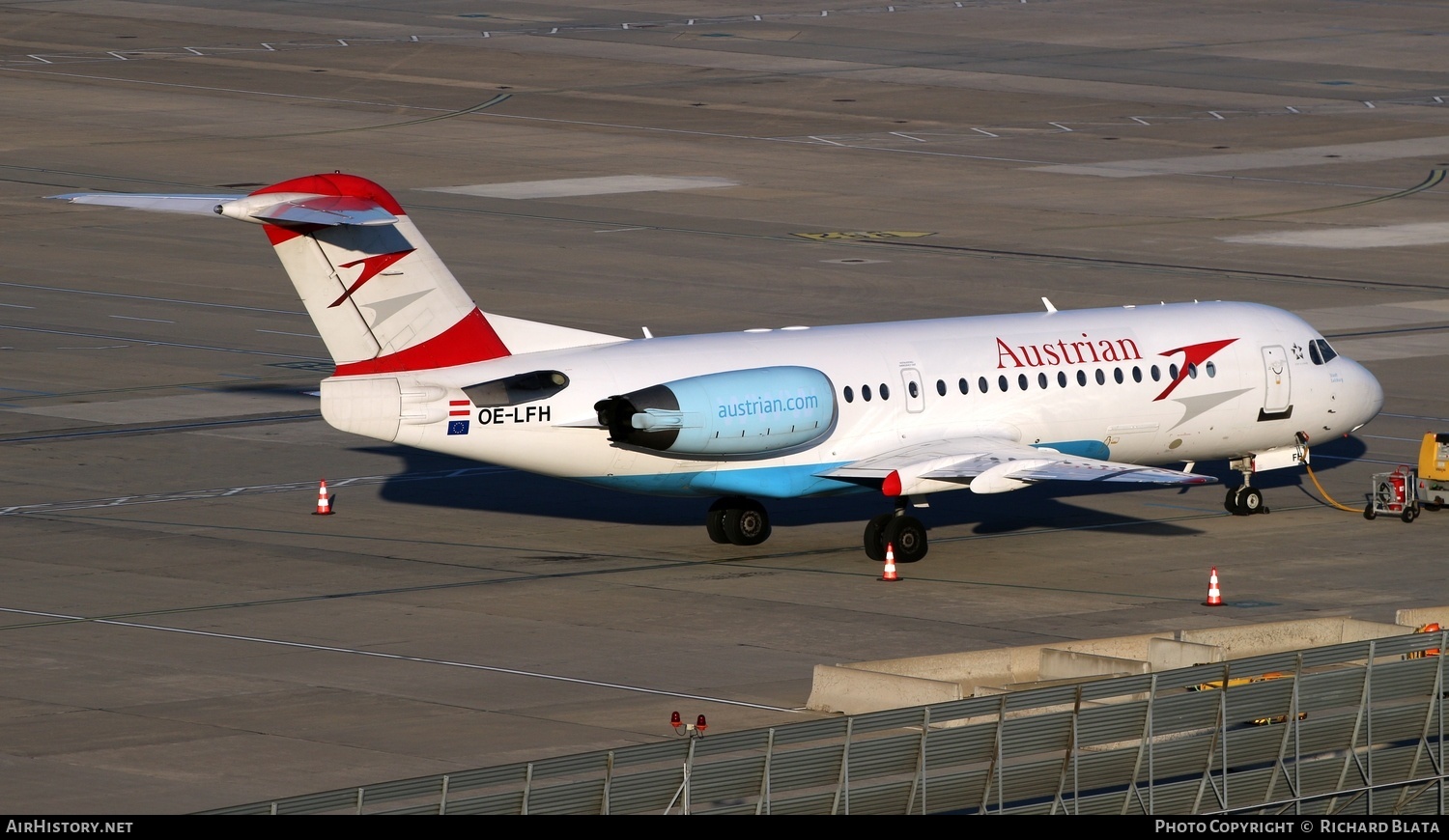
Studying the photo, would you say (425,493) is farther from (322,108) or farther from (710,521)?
(322,108)

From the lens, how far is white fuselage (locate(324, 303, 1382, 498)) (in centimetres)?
3172

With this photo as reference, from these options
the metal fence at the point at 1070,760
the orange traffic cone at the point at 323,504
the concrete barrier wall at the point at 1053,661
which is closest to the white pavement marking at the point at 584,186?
the orange traffic cone at the point at 323,504

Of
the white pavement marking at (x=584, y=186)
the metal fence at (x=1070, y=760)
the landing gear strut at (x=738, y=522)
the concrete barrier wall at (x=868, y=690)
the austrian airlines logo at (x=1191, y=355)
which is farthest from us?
the white pavement marking at (x=584, y=186)

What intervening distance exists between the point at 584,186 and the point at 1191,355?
3938cm

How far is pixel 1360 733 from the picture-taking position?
21031 mm

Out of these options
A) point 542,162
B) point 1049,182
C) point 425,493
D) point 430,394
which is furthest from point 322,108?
point 430,394

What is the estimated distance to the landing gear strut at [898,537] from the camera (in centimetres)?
→ 3256

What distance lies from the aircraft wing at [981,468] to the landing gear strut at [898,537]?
1.78 ft

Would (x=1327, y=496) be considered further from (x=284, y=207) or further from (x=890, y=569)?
(x=284, y=207)

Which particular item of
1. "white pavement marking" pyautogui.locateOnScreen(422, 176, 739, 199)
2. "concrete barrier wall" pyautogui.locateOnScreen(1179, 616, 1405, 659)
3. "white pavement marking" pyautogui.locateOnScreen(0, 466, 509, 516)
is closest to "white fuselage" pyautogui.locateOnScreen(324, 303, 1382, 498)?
"white pavement marking" pyautogui.locateOnScreen(0, 466, 509, 516)

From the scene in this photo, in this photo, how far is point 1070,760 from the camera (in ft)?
63.9

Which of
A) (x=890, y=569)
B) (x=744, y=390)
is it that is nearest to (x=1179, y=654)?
(x=890, y=569)

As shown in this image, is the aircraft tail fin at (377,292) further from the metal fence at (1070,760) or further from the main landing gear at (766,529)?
the metal fence at (1070,760)
